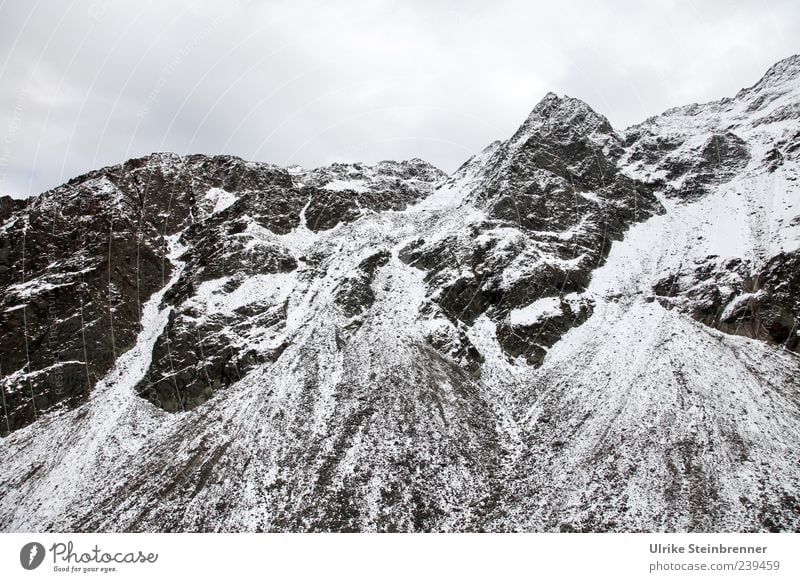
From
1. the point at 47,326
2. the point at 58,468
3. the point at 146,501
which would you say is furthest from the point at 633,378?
the point at 47,326

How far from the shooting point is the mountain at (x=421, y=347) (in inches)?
1002

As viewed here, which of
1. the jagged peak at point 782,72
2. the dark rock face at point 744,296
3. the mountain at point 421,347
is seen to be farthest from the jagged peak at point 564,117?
the dark rock face at point 744,296

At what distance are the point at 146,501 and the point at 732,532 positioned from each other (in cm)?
3155

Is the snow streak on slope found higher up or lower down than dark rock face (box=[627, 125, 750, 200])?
lower down

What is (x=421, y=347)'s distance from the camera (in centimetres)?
3803

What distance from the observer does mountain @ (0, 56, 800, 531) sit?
2545cm

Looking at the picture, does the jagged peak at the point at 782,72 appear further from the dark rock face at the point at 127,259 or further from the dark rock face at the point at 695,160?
the dark rock face at the point at 127,259

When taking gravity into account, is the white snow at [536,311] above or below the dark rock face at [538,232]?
below

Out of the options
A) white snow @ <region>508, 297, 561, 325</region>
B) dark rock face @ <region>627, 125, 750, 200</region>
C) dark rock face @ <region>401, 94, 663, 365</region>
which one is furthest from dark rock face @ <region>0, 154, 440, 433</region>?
dark rock face @ <region>627, 125, 750, 200</region>

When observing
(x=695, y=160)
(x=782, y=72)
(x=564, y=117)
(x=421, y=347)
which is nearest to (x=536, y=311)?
(x=421, y=347)

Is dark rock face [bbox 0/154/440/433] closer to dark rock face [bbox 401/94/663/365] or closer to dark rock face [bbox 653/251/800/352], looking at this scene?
dark rock face [bbox 401/94/663/365]

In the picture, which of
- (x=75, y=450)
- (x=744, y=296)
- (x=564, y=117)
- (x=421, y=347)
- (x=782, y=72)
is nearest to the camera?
(x=75, y=450)

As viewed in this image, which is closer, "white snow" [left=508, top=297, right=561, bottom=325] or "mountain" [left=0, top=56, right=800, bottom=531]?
"mountain" [left=0, top=56, right=800, bottom=531]

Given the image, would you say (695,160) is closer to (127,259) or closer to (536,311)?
(536,311)
